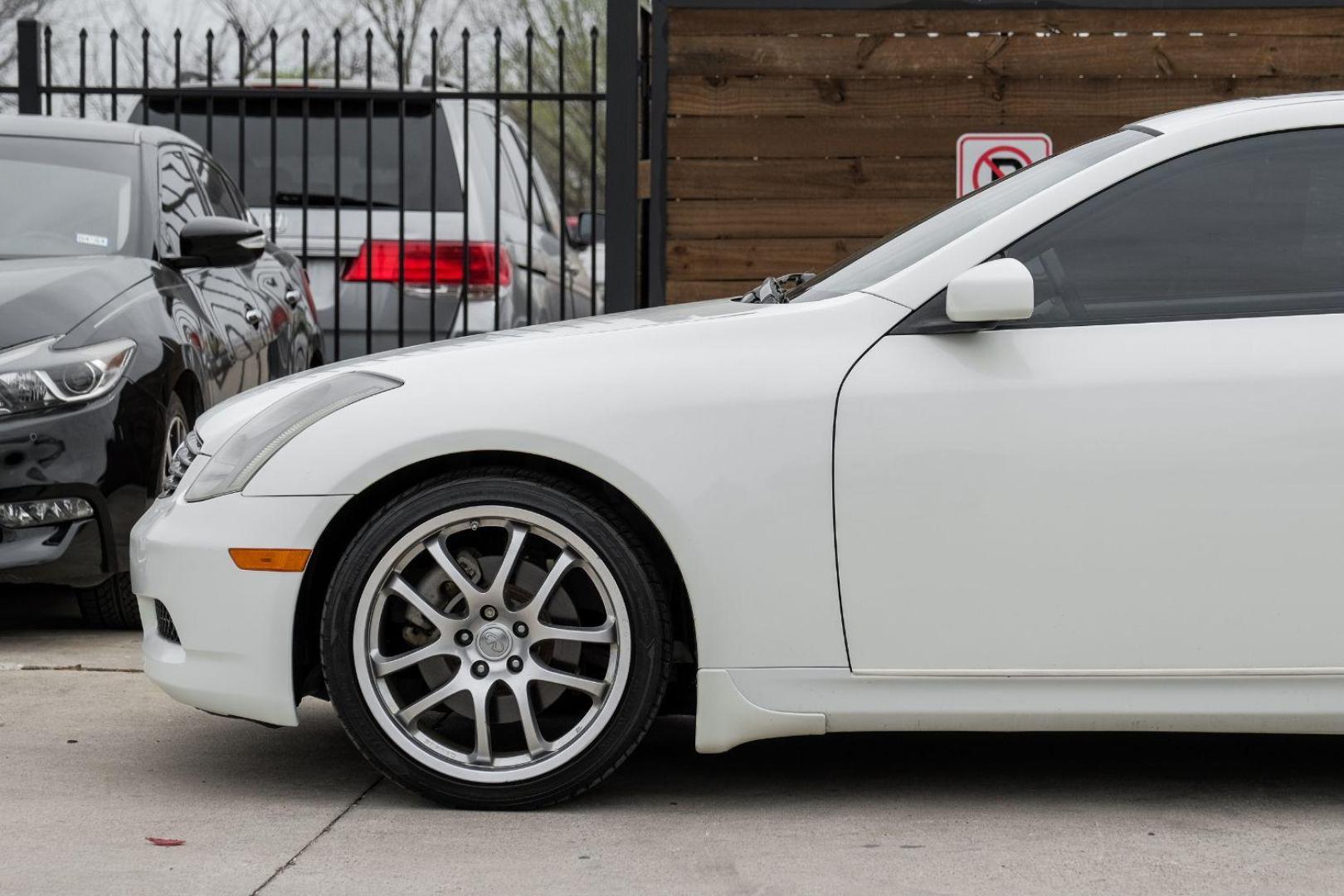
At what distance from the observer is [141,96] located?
31.9ft

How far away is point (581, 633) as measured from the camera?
409 centimetres

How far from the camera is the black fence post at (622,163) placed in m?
8.35

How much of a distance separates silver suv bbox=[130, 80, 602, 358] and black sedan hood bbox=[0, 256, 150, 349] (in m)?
2.54

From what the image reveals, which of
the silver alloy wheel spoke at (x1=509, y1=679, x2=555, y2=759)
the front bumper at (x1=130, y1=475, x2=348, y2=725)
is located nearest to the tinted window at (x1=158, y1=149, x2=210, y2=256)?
the front bumper at (x1=130, y1=475, x2=348, y2=725)

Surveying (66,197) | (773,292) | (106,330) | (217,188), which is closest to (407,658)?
(773,292)

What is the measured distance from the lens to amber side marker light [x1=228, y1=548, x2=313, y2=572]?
4.08 m

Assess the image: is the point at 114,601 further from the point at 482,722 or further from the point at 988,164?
the point at 988,164

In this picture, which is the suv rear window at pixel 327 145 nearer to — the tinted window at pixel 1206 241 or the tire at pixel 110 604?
the tire at pixel 110 604

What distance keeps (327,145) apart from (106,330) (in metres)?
3.98

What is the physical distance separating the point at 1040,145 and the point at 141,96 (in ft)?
15.1

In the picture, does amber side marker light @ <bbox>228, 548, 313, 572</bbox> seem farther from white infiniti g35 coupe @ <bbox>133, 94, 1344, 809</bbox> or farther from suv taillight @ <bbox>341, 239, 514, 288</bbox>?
suv taillight @ <bbox>341, 239, 514, 288</bbox>

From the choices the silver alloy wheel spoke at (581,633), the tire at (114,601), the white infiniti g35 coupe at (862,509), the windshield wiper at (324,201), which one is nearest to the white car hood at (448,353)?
the white infiniti g35 coupe at (862,509)

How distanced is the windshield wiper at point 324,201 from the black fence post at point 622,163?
1.65 meters

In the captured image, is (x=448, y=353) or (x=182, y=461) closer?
(x=448, y=353)
